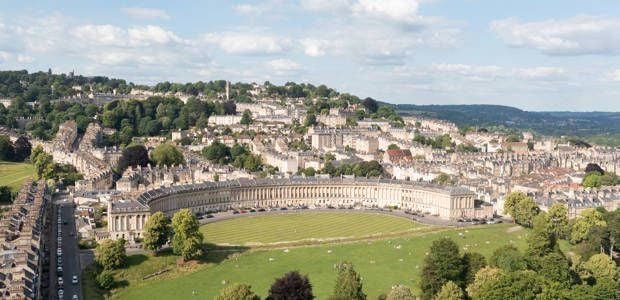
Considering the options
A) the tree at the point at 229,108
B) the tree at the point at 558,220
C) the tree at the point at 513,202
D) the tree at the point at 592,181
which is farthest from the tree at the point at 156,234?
the tree at the point at 229,108

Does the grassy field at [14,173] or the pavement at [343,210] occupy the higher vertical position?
the grassy field at [14,173]

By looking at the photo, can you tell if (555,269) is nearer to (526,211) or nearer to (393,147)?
(526,211)

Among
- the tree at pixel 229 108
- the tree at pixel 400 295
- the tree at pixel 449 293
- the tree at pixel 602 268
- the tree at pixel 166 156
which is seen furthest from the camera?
the tree at pixel 229 108

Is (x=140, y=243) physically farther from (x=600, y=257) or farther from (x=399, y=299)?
(x=600, y=257)

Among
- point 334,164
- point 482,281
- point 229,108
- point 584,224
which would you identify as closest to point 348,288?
point 482,281

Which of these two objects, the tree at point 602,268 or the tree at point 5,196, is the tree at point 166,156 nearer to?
the tree at point 5,196

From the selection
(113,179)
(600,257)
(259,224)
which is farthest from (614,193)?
(113,179)
